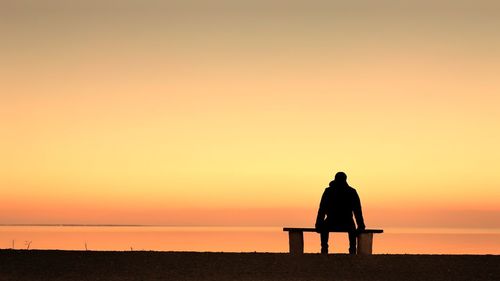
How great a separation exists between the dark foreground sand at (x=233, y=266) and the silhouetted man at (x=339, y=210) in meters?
2.39

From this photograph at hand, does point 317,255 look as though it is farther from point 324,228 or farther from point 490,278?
point 490,278

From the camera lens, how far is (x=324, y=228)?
71.0 feet

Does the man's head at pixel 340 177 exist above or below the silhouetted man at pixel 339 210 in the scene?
above

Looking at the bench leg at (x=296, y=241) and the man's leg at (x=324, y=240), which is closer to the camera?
the man's leg at (x=324, y=240)

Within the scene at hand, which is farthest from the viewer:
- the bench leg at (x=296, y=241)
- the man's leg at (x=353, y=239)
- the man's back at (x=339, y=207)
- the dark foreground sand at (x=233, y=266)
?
the bench leg at (x=296, y=241)

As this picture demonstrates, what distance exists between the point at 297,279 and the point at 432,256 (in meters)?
5.05

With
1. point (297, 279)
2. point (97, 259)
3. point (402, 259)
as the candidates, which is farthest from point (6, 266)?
point (402, 259)

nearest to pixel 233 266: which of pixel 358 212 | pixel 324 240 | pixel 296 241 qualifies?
pixel 324 240

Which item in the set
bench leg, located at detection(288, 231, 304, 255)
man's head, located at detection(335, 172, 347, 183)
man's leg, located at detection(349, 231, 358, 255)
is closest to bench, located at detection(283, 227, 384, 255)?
bench leg, located at detection(288, 231, 304, 255)

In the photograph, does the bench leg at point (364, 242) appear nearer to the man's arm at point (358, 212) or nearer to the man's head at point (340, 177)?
the man's arm at point (358, 212)

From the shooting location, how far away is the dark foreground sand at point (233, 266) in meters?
15.7

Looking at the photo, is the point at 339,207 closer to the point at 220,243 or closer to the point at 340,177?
the point at 340,177

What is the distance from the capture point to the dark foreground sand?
15.7m

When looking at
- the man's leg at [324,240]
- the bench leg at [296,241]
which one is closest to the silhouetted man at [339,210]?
the man's leg at [324,240]
